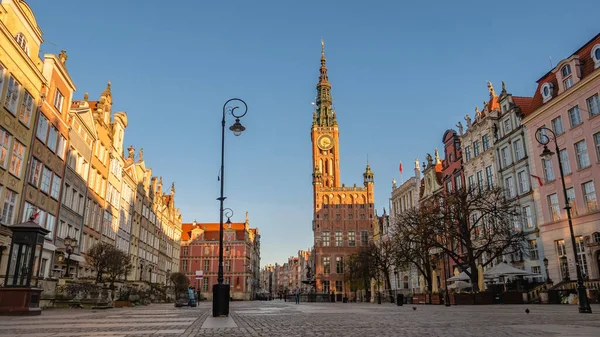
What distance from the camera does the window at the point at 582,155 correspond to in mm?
30534

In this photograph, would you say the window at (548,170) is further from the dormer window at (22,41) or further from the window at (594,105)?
the dormer window at (22,41)

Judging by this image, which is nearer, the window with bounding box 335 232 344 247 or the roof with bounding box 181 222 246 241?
the window with bounding box 335 232 344 247

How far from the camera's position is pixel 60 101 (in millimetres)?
31656

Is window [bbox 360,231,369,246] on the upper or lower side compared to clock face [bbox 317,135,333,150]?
lower

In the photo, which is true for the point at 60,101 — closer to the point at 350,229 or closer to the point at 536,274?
the point at 536,274

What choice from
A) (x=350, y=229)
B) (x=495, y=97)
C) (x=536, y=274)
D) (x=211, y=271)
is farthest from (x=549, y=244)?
(x=211, y=271)

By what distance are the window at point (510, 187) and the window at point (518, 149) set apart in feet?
7.21

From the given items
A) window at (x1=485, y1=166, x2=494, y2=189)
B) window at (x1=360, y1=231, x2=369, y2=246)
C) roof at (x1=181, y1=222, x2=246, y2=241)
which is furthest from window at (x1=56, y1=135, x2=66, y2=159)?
roof at (x1=181, y1=222, x2=246, y2=241)

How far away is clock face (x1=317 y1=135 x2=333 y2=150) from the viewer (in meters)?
110

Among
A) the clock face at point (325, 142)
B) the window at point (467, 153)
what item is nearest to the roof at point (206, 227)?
the clock face at point (325, 142)

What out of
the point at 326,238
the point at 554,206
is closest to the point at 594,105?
the point at 554,206

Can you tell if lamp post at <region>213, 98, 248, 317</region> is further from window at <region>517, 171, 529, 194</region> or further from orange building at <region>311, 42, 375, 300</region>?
orange building at <region>311, 42, 375, 300</region>

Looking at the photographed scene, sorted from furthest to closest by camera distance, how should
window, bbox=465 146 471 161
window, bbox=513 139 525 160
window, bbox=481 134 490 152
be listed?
window, bbox=465 146 471 161, window, bbox=481 134 490 152, window, bbox=513 139 525 160

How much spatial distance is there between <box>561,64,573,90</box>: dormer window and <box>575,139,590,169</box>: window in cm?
440
